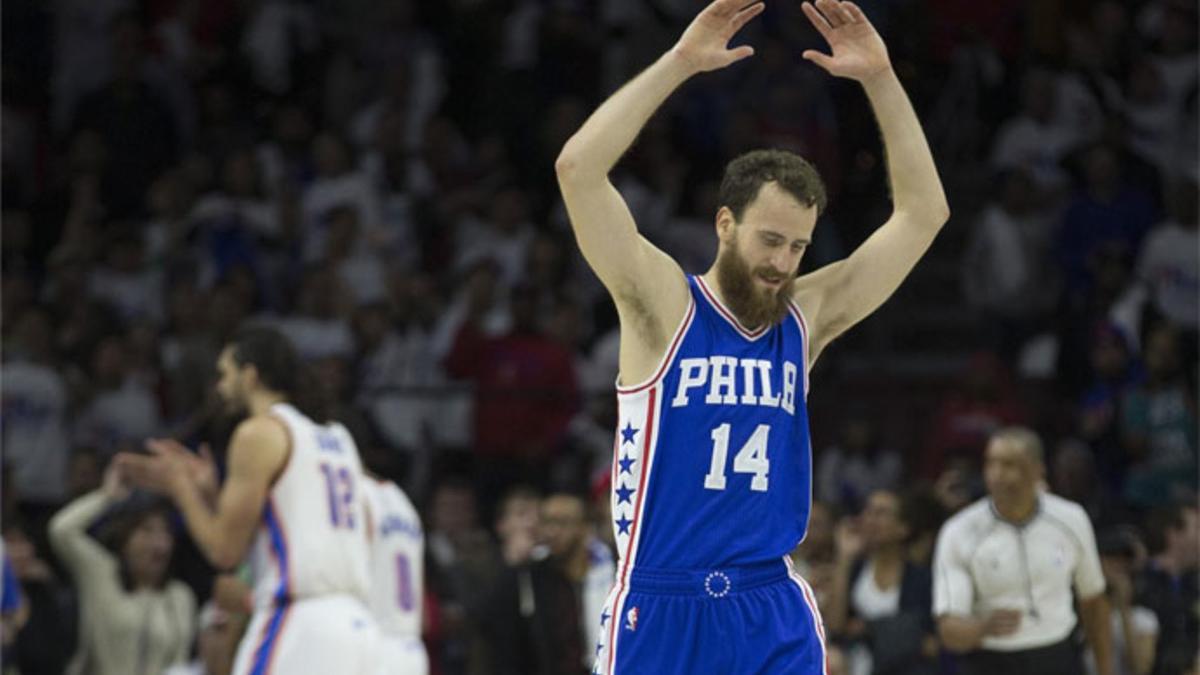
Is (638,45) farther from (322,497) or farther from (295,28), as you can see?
(322,497)

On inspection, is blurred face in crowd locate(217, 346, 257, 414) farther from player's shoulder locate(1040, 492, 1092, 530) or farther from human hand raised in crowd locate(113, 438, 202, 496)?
player's shoulder locate(1040, 492, 1092, 530)

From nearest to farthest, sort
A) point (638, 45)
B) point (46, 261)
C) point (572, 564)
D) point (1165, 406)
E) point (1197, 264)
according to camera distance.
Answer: point (572, 564) < point (1165, 406) < point (1197, 264) < point (46, 261) < point (638, 45)

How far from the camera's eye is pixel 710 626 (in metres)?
6.26

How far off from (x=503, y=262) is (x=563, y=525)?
4442mm

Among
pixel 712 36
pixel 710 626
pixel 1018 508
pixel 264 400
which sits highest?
pixel 712 36

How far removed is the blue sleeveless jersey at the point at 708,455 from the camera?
634 centimetres

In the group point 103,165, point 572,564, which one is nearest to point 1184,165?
point 572,564

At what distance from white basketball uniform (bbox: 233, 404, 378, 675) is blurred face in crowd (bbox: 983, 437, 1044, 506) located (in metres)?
3.42

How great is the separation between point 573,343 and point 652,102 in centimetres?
906

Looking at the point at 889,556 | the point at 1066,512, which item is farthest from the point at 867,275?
the point at 889,556

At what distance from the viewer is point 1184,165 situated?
16469 millimetres

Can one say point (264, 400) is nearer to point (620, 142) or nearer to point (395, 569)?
point (395, 569)

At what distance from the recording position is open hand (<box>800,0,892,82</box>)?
6543 mm

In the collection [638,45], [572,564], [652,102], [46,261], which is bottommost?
[572,564]
